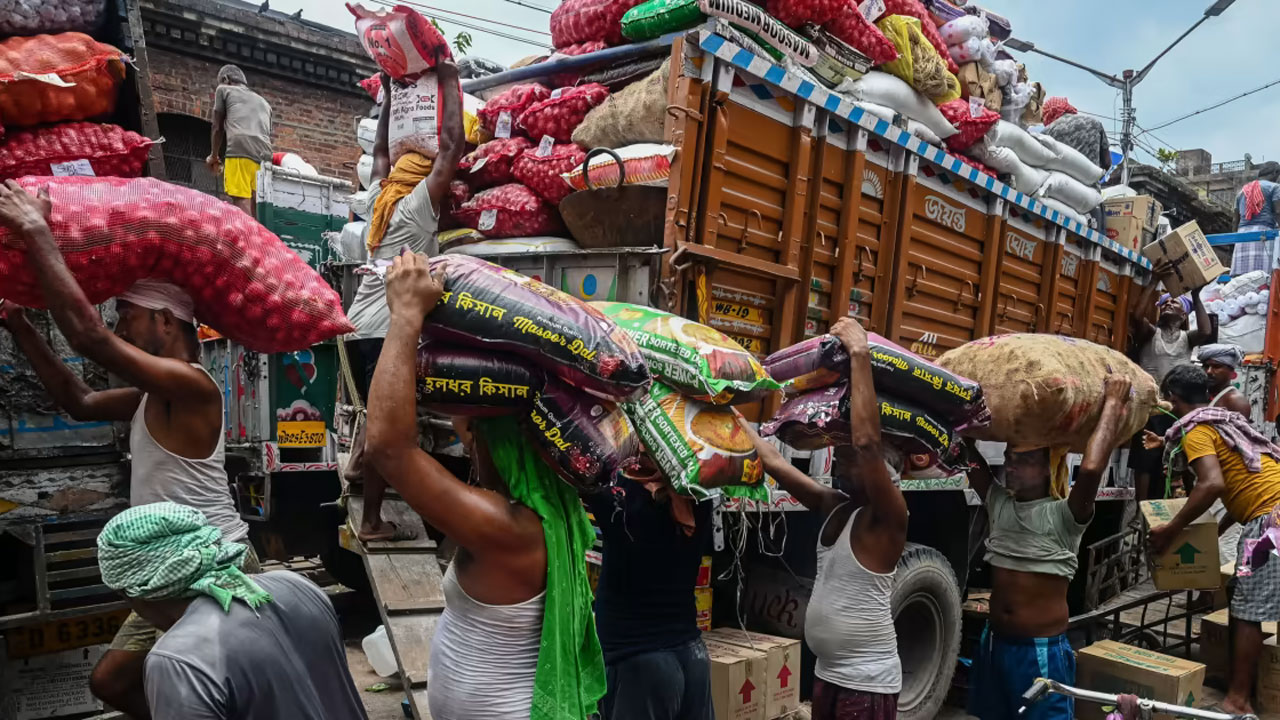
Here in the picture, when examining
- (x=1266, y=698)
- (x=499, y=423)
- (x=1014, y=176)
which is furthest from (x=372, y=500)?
(x=1266, y=698)

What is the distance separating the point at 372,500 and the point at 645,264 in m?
1.74

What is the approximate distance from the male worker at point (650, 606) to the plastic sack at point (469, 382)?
0.66m

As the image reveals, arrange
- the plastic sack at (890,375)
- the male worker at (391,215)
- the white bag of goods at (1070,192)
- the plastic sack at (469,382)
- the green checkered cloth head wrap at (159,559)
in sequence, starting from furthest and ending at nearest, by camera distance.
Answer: the white bag of goods at (1070,192) → the male worker at (391,215) → the plastic sack at (890,375) → the plastic sack at (469,382) → the green checkered cloth head wrap at (159,559)

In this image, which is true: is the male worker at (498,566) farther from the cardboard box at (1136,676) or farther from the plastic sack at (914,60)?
the plastic sack at (914,60)

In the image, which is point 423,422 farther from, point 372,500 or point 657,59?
point 657,59

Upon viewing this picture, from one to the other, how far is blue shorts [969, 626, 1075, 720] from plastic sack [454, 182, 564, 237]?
2519 mm

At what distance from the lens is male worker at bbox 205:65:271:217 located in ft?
24.8

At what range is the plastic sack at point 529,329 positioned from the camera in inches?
73.8

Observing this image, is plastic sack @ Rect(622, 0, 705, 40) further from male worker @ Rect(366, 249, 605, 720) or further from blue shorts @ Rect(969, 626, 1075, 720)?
blue shorts @ Rect(969, 626, 1075, 720)

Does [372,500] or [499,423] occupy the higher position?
[499,423]

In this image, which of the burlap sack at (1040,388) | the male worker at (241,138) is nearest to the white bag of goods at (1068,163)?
the burlap sack at (1040,388)

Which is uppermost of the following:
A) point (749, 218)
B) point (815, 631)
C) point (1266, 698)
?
point (749, 218)

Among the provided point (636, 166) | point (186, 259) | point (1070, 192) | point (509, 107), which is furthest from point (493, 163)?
point (1070, 192)

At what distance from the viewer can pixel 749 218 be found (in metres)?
3.76
